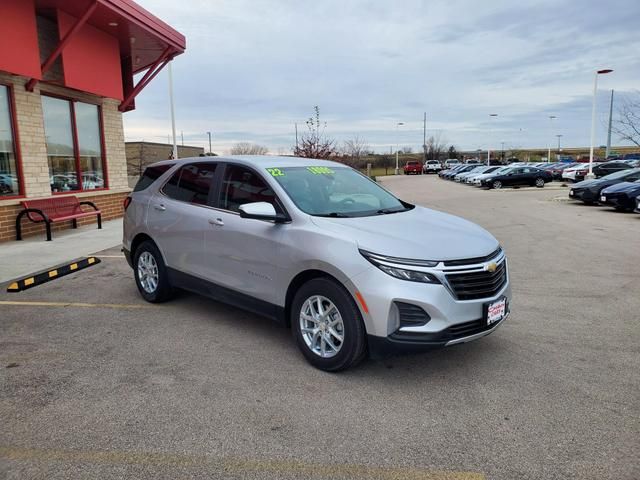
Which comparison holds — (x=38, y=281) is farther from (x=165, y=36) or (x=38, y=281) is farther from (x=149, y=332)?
(x=165, y=36)

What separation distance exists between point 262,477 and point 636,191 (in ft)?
55.1

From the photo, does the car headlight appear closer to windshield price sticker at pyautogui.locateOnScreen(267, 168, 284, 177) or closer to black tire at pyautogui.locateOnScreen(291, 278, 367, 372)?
black tire at pyautogui.locateOnScreen(291, 278, 367, 372)

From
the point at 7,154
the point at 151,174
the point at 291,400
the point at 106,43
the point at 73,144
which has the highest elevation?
the point at 106,43

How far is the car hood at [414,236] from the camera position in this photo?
3621 mm

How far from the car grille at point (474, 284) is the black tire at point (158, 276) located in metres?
3.44

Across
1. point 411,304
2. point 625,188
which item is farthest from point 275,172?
point 625,188

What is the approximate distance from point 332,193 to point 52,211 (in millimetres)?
9203

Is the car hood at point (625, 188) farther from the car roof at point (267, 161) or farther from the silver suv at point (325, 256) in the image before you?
the car roof at point (267, 161)

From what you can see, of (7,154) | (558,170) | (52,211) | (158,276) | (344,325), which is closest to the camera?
(344,325)

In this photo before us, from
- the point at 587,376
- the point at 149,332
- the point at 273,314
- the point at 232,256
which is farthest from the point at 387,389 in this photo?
the point at 149,332

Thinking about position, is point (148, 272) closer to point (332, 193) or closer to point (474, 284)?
point (332, 193)

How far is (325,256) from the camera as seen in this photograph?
379 cm

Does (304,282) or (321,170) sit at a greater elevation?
(321,170)

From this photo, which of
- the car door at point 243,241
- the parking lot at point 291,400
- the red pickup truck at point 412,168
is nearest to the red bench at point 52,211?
the parking lot at point 291,400
